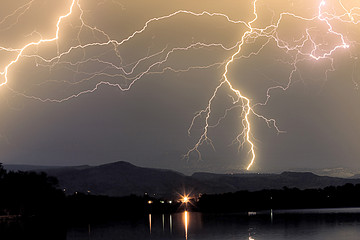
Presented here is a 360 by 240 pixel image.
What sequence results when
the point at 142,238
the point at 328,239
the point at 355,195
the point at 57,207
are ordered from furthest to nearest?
1. the point at 355,195
2. the point at 57,207
3. the point at 142,238
4. the point at 328,239

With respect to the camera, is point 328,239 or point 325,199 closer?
point 328,239

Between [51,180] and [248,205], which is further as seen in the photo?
[248,205]

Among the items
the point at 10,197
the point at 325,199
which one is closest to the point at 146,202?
the point at 325,199

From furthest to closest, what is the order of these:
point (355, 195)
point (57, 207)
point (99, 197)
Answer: point (355, 195) < point (99, 197) < point (57, 207)

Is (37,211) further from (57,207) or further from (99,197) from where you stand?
(99,197)

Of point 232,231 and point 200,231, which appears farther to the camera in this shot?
point 200,231

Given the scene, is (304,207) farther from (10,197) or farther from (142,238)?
(142,238)

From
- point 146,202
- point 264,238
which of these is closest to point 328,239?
point 264,238

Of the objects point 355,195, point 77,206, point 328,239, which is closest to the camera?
point 328,239

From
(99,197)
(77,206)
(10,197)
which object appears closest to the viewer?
(10,197)
